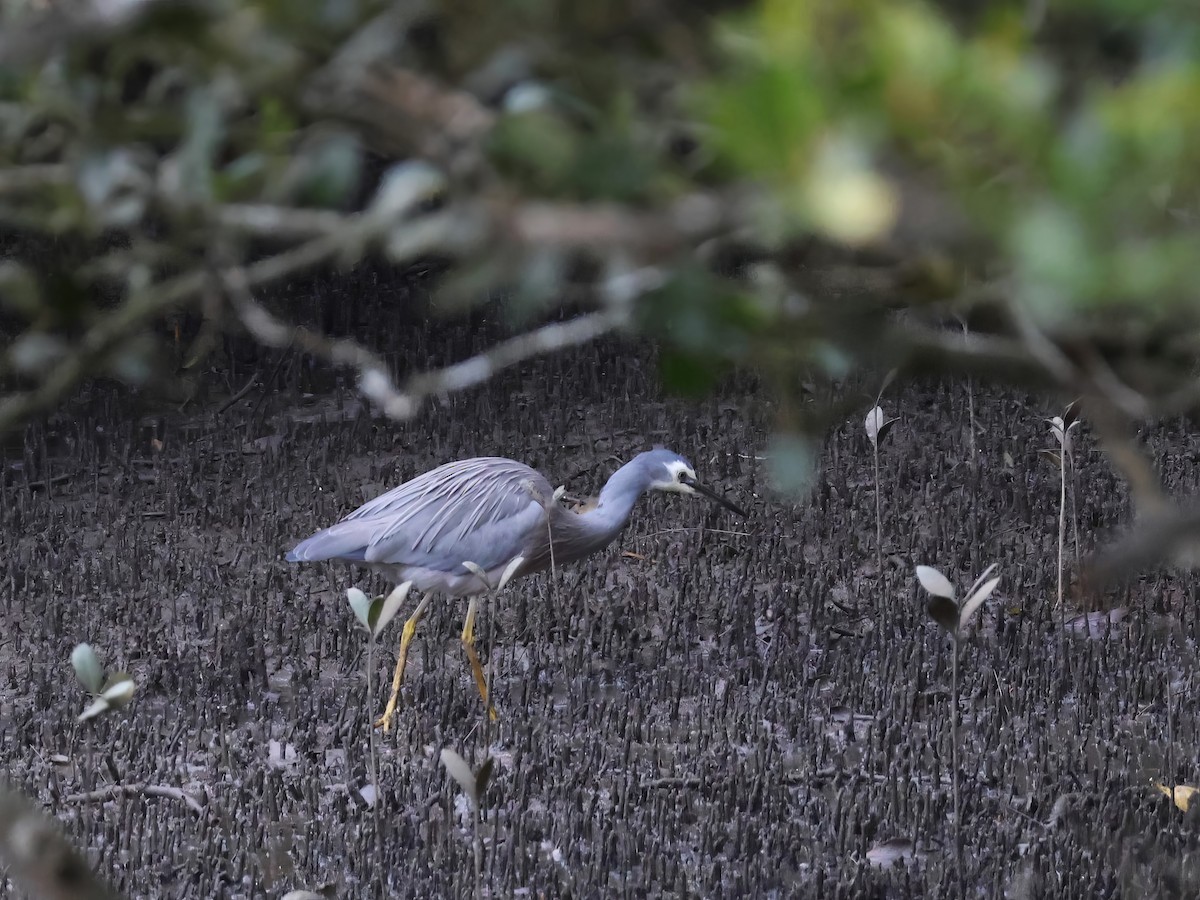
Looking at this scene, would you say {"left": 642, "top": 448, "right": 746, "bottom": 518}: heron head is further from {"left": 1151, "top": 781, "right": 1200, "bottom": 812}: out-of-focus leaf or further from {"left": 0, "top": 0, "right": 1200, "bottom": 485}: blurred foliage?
{"left": 0, "top": 0, "right": 1200, "bottom": 485}: blurred foliage

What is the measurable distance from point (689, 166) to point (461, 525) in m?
4.08

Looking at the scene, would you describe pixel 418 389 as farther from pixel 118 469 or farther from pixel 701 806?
pixel 118 469

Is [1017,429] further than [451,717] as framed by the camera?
Yes

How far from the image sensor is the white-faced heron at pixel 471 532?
5.03 metres

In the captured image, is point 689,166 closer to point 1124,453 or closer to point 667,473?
point 1124,453

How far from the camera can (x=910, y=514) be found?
23.1 ft

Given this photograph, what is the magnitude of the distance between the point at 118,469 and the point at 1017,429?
4.54 metres

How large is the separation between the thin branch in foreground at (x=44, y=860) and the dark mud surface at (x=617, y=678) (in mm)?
2795

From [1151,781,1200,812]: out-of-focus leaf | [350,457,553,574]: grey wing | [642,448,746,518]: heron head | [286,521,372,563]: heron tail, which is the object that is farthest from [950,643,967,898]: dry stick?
[286,521,372,563]: heron tail

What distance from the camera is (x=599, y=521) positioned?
17.0 feet

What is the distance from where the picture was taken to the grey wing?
503 cm

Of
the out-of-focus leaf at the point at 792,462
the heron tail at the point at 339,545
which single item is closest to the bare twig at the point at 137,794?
the heron tail at the point at 339,545

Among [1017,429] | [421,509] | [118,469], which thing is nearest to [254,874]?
[421,509]

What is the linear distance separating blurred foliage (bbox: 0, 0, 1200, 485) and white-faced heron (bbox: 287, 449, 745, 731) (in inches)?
144
